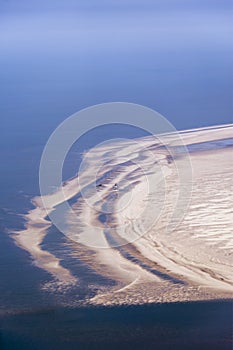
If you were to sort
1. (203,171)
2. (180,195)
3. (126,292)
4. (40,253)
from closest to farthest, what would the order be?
1. (126,292)
2. (40,253)
3. (180,195)
4. (203,171)

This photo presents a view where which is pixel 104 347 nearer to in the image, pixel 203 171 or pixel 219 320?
pixel 219 320

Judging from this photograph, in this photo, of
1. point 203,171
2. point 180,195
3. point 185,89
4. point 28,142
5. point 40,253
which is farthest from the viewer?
point 185,89

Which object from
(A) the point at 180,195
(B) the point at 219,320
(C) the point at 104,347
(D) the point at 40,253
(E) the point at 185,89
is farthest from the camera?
(E) the point at 185,89

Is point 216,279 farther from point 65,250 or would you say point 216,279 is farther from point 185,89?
point 185,89

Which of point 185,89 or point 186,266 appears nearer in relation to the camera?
point 186,266

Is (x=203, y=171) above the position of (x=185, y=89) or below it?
below

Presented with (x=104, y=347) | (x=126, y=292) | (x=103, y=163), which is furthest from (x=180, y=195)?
(x=104, y=347)

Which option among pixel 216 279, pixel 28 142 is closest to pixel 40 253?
pixel 216 279

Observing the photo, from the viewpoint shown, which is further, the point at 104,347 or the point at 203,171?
the point at 203,171

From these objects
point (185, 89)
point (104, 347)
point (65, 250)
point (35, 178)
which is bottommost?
point (104, 347)
